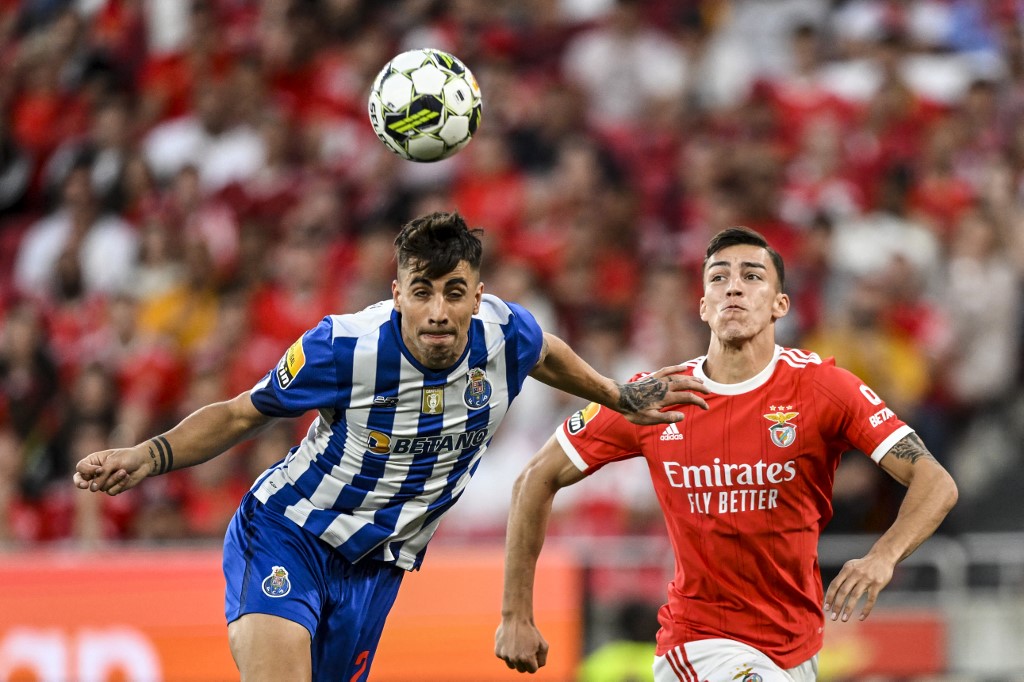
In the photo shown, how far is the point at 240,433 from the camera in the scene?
5.75 m

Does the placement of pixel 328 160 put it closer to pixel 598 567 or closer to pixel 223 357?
pixel 223 357

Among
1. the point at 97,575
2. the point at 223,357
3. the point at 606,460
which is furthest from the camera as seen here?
the point at 223,357

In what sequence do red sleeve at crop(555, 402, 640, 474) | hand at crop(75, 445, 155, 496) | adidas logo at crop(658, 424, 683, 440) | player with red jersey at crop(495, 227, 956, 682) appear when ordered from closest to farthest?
hand at crop(75, 445, 155, 496) → player with red jersey at crop(495, 227, 956, 682) → adidas logo at crop(658, 424, 683, 440) → red sleeve at crop(555, 402, 640, 474)

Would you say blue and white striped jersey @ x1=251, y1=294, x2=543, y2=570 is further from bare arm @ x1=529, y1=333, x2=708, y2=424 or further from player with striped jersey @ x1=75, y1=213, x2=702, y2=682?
bare arm @ x1=529, y1=333, x2=708, y2=424

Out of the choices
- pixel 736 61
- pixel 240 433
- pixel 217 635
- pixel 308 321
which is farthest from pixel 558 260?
pixel 240 433

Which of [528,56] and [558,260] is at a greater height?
[528,56]

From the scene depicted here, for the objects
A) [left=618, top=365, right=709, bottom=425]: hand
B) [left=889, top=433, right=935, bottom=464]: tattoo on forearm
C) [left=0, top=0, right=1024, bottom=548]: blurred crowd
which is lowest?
[left=889, top=433, right=935, bottom=464]: tattoo on forearm

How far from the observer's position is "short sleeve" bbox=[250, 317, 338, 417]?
5711 mm

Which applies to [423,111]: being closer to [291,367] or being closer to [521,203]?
[291,367]

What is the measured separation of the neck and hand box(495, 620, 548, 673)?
129 cm

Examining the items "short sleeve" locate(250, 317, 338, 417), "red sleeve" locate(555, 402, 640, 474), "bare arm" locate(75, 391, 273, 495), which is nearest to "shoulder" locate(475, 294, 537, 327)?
"red sleeve" locate(555, 402, 640, 474)

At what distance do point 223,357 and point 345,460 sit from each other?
560 cm

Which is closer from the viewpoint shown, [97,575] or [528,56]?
[97,575]

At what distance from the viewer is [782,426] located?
19.3ft
